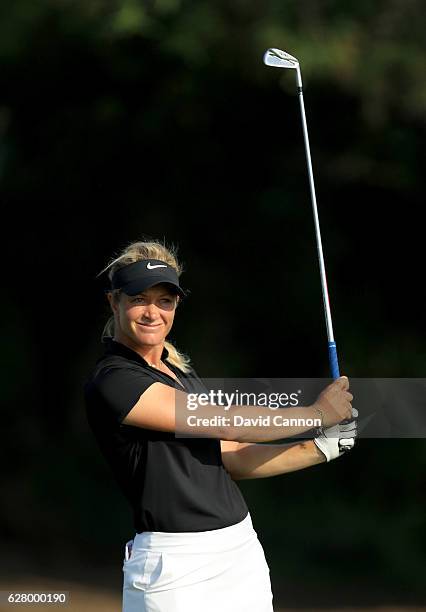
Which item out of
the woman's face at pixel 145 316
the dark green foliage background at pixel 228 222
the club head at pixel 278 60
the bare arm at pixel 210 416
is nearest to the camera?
the bare arm at pixel 210 416

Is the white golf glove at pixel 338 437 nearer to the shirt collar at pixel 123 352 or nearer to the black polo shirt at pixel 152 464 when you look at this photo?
the black polo shirt at pixel 152 464

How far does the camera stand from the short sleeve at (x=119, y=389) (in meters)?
1.94

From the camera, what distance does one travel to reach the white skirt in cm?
194

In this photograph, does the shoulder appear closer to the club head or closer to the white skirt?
the white skirt

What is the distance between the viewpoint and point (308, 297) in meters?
5.69

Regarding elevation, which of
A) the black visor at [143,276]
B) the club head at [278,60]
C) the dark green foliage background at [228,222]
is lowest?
the black visor at [143,276]

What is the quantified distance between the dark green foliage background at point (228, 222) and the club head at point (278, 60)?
2.42m

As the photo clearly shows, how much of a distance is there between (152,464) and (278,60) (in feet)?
2.80

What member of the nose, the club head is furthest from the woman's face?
the club head

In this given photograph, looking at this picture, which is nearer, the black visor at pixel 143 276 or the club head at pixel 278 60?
the black visor at pixel 143 276

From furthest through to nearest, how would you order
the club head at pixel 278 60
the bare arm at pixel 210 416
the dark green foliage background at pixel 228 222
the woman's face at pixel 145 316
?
the dark green foliage background at pixel 228 222
the club head at pixel 278 60
the woman's face at pixel 145 316
the bare arm at pixel 210 416

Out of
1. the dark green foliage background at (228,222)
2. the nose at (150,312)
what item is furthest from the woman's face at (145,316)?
the dark green foliage background at (228,222)

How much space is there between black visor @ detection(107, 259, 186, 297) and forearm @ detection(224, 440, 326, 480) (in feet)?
1.14

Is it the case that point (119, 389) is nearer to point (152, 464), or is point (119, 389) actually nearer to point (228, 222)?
point (152, 464)
